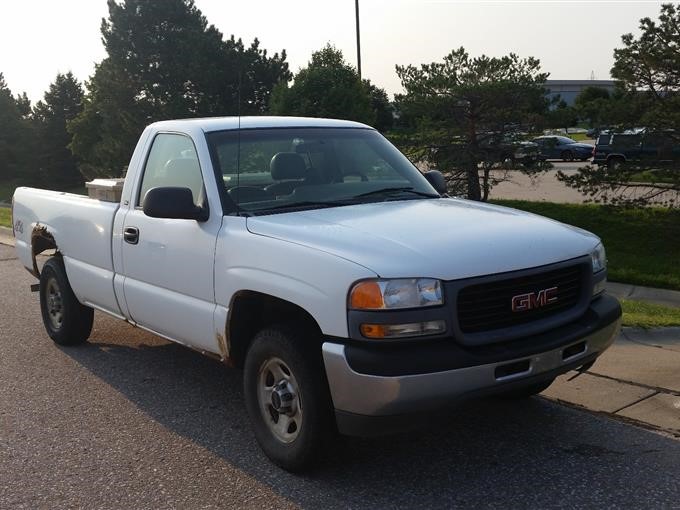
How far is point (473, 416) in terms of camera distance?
16.0 feet

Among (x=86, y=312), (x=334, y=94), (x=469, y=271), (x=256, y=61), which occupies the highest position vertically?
(x=256, y=61)

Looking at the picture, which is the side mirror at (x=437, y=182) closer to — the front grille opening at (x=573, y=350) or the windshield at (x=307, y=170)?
the windshield at (x=307, y=170)

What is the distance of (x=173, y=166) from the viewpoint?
5.18 m

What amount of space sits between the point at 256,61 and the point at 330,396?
1148 inches

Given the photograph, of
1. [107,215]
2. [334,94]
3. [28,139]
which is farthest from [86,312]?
[28,139]

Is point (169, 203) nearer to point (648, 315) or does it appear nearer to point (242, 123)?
point (242, 123)

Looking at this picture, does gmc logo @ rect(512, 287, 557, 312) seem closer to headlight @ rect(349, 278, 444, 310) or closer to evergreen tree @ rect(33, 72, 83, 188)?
headlight @ rect(349, 278, 444, 310)

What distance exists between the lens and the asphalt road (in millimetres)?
3801

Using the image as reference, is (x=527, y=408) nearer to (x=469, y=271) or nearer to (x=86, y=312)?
(x=469, y=271)

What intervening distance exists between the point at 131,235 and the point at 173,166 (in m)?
0.56

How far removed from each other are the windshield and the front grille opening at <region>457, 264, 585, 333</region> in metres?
1.31

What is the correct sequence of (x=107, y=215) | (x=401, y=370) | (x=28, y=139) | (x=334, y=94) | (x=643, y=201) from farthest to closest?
(x=28, y=139), (x=334, y=94), (x=643, y=201), (x=107, y=215), (x=401, y=370)

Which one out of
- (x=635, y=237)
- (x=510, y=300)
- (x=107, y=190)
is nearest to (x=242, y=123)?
(x=107, y=190)

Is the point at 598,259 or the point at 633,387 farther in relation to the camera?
the point at 633,387
